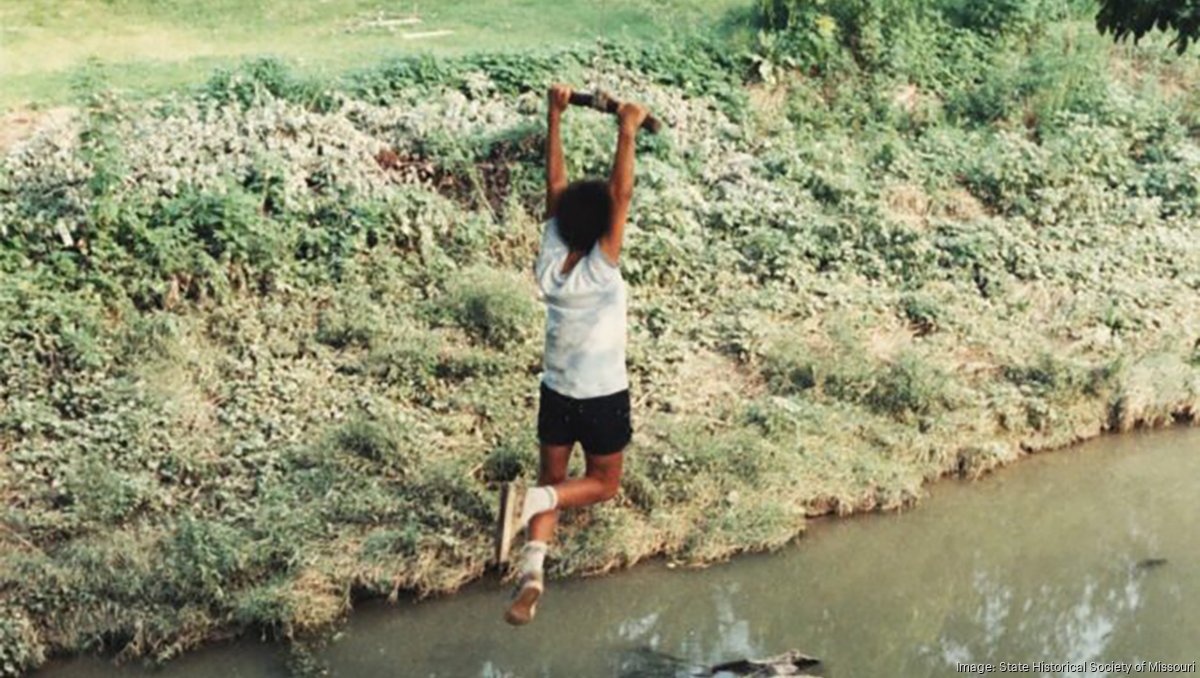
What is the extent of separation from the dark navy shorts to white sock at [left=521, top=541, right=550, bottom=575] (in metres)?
0.47

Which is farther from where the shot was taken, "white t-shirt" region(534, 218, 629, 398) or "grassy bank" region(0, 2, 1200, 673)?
"grassy bank" region(0, 2, 1200, 673)

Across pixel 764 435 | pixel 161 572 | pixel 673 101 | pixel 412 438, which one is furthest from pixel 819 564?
pixel 673 101

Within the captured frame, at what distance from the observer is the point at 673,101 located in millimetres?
11633

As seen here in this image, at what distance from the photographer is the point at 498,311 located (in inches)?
367

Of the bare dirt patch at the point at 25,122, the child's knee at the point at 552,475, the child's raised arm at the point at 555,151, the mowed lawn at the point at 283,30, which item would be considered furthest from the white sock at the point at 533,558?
the mowed lawn at the point at 283,30

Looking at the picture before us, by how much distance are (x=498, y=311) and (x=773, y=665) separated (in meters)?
3.28

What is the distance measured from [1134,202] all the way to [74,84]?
7826 millimetres

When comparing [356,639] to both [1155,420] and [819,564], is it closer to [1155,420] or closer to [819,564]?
[819,564]

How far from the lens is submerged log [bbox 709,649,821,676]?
6.82 m

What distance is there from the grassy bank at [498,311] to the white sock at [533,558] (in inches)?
65.4

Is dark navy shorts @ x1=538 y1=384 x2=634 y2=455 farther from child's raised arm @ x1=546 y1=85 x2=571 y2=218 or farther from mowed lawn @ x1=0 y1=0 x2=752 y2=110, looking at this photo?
mowed lawn @ x1=0 y1=0 x2=752 y2=110

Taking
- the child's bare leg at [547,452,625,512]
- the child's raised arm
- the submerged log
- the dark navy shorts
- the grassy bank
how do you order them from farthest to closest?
the grassy bank, the submerged log, the child's bare leg at [547,452,625,512], the dark navy shorts, the child's raised arm

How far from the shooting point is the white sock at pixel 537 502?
19.7ft

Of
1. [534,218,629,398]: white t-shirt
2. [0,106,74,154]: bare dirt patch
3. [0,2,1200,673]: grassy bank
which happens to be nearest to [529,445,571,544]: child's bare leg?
[534,218,629,398]: white t-shirt
